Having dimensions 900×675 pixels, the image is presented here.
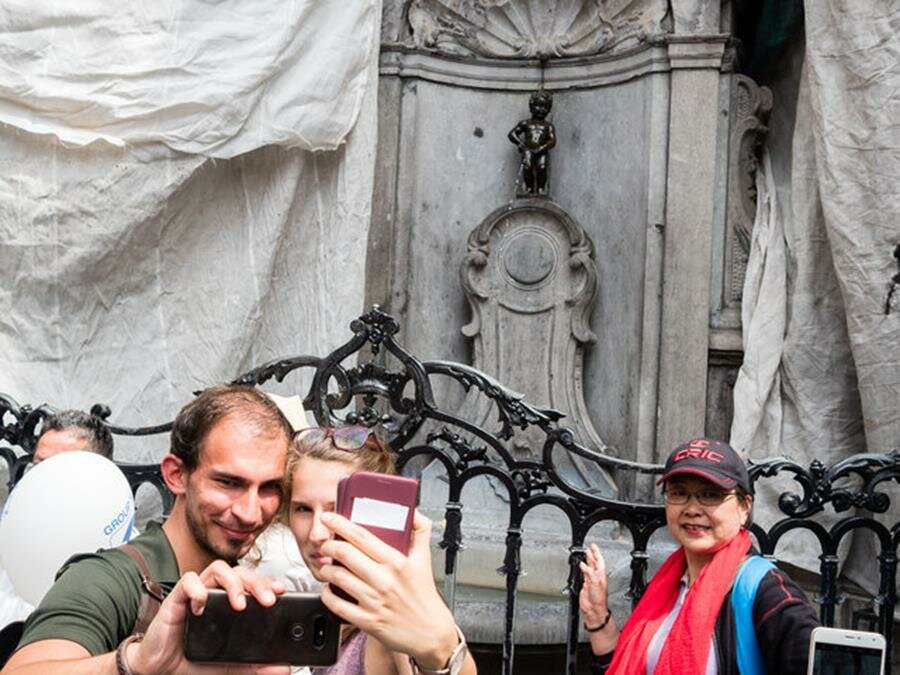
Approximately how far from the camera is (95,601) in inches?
64.4

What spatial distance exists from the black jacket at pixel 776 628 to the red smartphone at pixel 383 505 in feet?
4.65

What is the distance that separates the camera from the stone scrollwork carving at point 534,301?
6398 mm

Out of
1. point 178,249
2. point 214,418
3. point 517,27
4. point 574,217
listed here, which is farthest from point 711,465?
point 517,27

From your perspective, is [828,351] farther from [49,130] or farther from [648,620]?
[49,130]

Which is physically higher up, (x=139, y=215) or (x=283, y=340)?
(x=139, y=215)

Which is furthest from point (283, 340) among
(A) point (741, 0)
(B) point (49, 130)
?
(A) point (741, 0)

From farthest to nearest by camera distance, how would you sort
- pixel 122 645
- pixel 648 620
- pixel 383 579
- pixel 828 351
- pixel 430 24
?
pixel 430 24 → pixel 828 351 → pixel 648 620 → pixel 122 645 → pixel 383 579

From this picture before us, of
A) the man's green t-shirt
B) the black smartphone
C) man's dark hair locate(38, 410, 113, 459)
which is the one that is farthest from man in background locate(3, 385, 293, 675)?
man's dark hair locate(38, 410, 113, 459)

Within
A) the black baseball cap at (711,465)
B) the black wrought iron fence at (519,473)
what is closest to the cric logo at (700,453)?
the black baseball cap at (711,465)

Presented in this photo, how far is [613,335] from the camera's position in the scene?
6.47 m

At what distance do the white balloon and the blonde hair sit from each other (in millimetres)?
1154

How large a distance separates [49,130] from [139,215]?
530mm

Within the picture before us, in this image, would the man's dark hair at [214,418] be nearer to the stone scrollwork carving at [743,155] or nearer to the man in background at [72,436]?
the man in background at [72,436]

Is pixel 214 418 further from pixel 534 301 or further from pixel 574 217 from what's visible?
pixel 574 217
